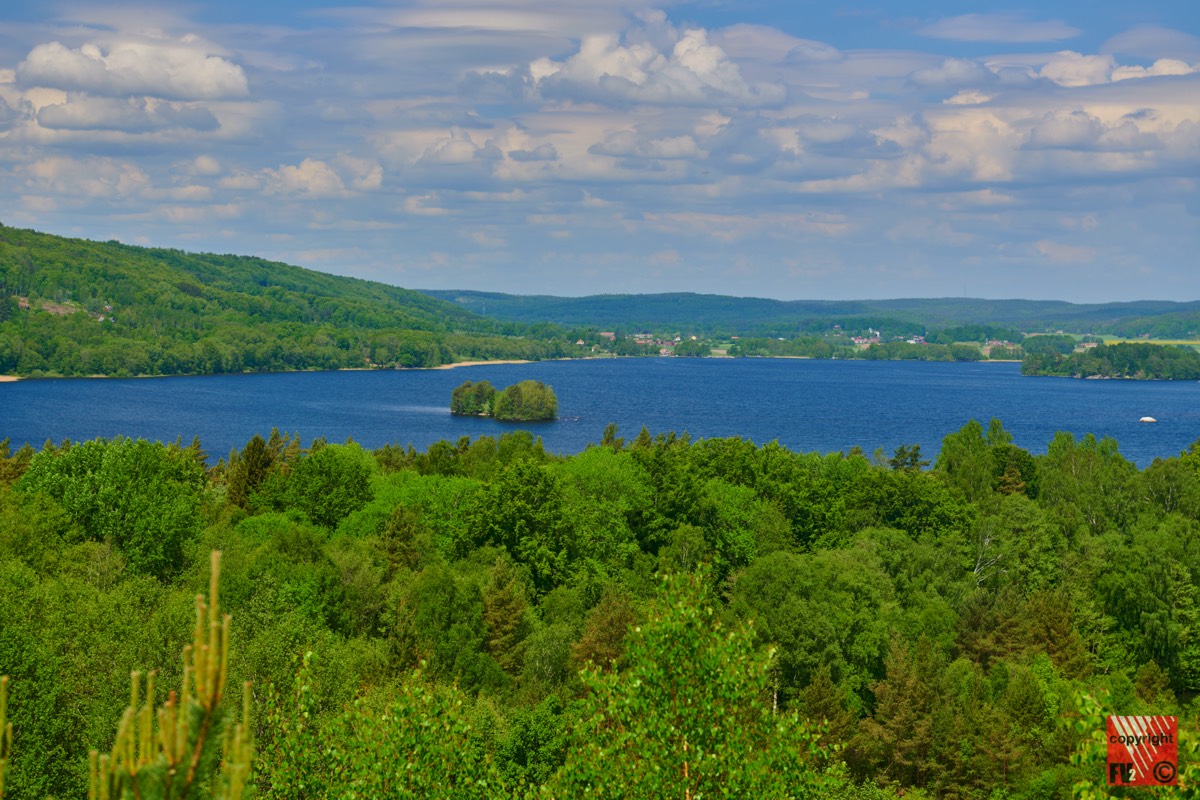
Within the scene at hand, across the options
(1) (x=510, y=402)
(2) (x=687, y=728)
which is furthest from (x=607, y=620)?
(1) (x=510, y=402)

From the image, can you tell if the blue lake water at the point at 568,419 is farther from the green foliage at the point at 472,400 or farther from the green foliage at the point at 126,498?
the green foliage at the point at 126,498

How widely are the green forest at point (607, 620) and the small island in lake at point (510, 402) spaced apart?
85.7m

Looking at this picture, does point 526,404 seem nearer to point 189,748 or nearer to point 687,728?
point 687,728

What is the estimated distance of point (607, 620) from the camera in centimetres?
3441

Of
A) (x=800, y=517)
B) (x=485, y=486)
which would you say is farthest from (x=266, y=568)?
(x=800, y=517)

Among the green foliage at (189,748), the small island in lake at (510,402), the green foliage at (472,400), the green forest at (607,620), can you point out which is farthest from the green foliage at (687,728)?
the green foliage at (472,400)

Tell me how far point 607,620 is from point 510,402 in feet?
421

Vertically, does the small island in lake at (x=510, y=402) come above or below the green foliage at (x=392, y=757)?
below

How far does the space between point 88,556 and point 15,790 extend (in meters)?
19.7

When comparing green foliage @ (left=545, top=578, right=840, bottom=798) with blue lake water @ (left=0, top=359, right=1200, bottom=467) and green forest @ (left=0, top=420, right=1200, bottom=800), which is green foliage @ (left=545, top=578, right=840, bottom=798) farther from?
blue lake water @ (left=0, top=359, right=1200, bottom=467)

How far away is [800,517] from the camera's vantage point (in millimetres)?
56906

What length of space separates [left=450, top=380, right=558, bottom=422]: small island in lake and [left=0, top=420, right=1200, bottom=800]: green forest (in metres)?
85.7

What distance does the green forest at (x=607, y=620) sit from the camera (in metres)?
14.0

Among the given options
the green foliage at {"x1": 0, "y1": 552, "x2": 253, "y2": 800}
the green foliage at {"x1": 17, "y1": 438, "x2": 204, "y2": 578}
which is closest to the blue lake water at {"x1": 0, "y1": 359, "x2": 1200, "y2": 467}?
the green foliage at {"x1": 17, "y1": 438, "x2": 204, "y2": 578}
